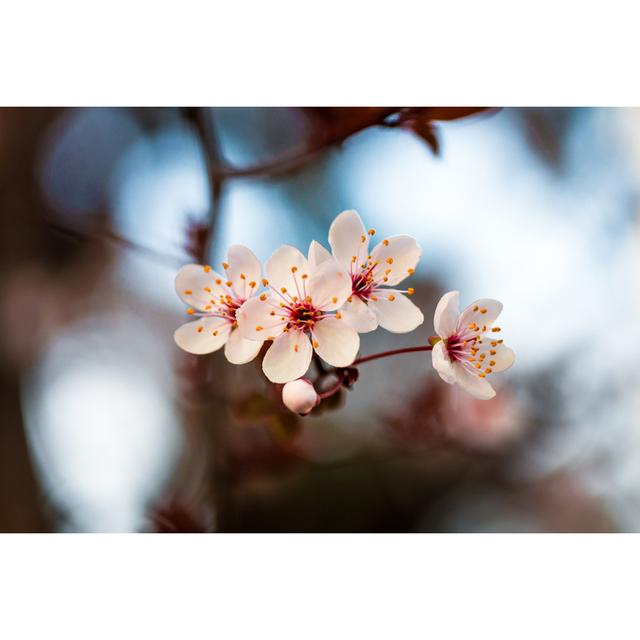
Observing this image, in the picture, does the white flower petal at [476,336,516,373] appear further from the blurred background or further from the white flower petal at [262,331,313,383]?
the blurred background

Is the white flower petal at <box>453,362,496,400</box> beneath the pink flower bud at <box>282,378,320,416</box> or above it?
above

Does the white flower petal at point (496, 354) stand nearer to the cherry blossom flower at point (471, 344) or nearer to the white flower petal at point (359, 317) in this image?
the cherry blossom flower at point (471, 344)

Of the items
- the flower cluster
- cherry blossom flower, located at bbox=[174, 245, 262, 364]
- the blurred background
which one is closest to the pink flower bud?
the flower cluster

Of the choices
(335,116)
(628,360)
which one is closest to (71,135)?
(335,116)

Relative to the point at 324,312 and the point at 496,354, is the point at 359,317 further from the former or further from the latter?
the point at 496,354

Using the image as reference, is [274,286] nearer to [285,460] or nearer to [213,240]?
[213,240]

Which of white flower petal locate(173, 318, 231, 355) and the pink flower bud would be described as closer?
the pink flower bud
